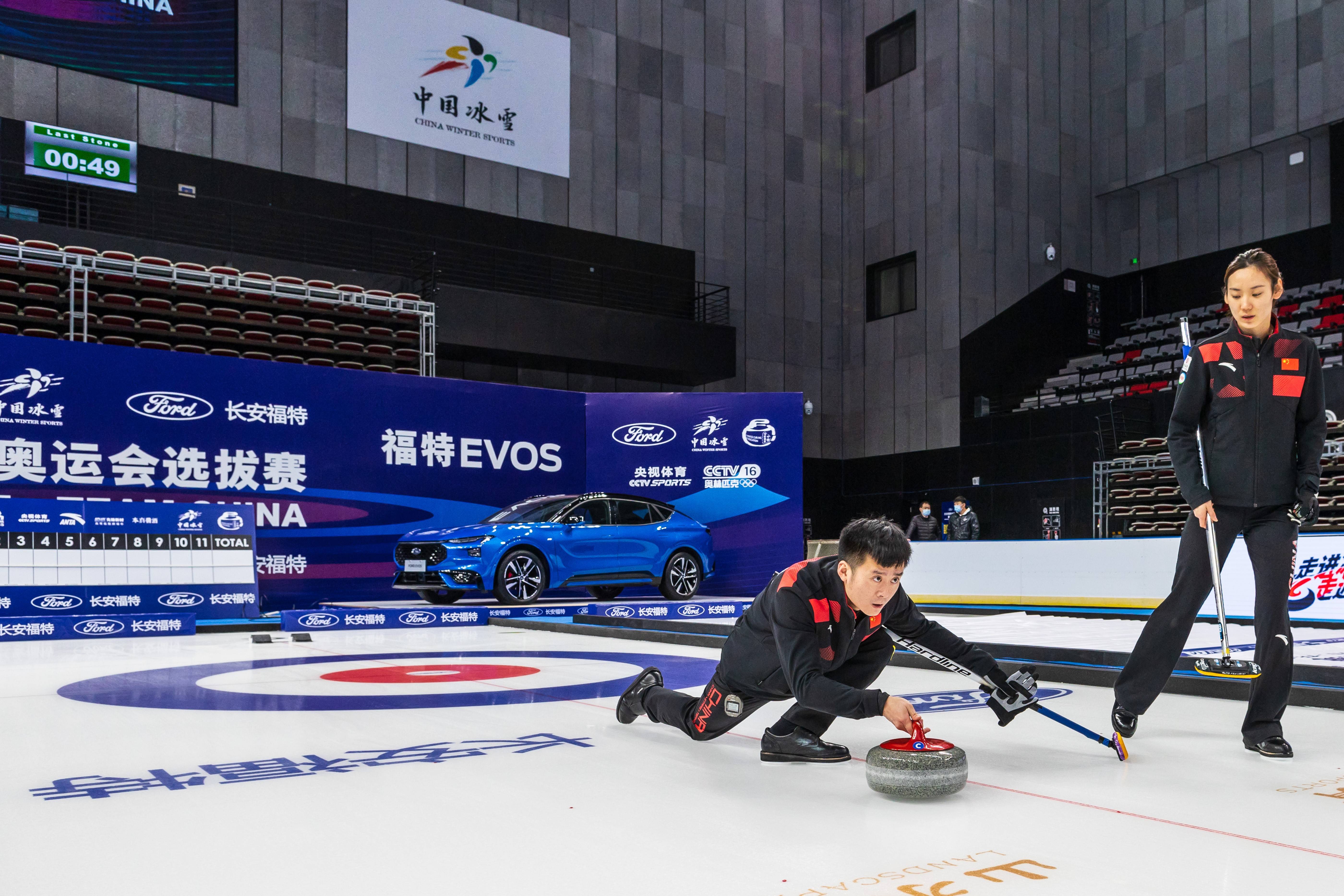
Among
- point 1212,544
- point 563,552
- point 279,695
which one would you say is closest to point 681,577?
point 563,552

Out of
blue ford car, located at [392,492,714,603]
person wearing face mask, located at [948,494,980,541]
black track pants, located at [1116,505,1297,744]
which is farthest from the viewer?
person wearing face mask, located at [948,494,980,541]

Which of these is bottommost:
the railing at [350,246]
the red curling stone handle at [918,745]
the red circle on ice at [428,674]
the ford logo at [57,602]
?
the red circle on ice at [428,674]

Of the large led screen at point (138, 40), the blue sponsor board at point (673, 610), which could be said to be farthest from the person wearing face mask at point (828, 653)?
the large led screen at point (138, 40)

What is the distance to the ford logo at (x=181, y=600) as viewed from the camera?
33.8 ft

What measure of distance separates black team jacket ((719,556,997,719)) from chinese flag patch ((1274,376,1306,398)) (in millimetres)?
1388

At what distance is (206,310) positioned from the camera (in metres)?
15.8

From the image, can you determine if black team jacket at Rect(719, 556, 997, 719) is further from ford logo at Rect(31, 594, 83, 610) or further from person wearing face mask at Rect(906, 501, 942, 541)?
person wearing face mask at Rect(906, 501, 942, 541)

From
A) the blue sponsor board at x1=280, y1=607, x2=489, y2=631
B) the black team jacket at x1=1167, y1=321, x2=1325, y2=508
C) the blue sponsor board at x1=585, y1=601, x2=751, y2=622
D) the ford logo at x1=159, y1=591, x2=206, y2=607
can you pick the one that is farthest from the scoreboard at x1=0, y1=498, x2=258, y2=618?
the black team jacket at x1=1167, y1=321, x2=1325, y2=508

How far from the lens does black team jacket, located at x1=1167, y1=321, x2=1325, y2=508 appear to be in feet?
11.9

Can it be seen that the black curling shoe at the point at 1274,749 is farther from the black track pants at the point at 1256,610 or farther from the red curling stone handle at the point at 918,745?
the red curling stone handle at the point at 918,745

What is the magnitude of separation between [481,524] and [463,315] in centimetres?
714

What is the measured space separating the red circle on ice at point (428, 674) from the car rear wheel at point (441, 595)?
5.89m

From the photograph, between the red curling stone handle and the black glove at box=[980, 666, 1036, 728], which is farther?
the black glove at box=[980, 666, 1036, 728]

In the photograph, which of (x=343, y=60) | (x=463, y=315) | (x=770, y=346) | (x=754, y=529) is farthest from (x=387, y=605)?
(x=770, y=346)
